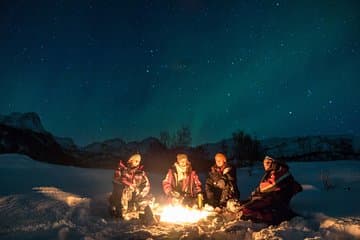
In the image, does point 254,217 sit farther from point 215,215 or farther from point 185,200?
point 185,200

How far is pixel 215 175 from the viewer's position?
7891 mm

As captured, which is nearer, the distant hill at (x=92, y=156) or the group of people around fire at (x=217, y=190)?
the group of people around fire at (x=217, y=190)

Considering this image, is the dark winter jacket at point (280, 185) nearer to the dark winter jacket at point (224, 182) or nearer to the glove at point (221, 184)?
the dark winter jacket at point (224, 182)

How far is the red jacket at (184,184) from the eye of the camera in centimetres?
788

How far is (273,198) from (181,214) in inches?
77.9

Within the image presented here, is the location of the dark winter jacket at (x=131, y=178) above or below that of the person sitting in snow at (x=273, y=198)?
above

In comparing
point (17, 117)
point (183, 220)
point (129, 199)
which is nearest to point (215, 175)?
point (183, 220)

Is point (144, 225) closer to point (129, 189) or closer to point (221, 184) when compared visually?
point (129, 189)

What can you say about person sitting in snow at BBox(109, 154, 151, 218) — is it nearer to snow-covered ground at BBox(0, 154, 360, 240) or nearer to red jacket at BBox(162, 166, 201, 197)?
snow-covered ground at BBox(0, 154, 360, 240)

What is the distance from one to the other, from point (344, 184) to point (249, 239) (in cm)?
788

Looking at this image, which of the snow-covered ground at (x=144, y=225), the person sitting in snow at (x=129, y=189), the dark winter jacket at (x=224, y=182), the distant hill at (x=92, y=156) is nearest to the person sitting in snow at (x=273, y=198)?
the snow-covered ground at (x=144, y=225)

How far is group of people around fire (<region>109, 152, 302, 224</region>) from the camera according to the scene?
6.33 metres

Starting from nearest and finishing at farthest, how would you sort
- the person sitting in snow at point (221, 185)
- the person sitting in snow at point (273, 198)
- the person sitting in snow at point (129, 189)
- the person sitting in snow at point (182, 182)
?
the person sitting in snow at point (273, 198) → the person sitting in snow at point (129, 189) → the person sitting in snow at point (221, 185) → the person sitting in snow at point (182, 182)

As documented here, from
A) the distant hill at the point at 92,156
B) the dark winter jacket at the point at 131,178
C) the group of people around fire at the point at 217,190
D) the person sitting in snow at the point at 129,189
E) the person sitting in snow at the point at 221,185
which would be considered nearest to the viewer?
the group of people around fire at the point at 217,190
